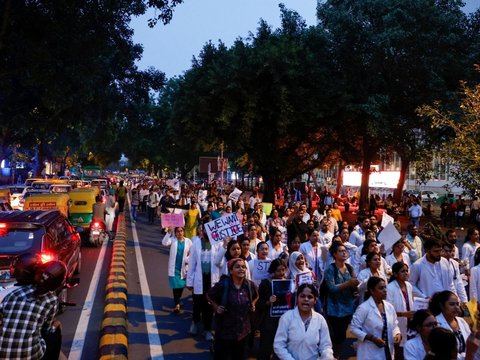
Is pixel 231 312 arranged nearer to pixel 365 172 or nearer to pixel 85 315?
pixel 85 315

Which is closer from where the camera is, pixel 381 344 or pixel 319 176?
pixel 381 344

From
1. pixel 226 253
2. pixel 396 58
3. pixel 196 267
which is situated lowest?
pixel 196 267

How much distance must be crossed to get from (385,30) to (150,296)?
20.0m

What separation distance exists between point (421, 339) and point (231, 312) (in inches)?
79.8

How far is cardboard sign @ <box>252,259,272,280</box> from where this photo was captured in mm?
7043

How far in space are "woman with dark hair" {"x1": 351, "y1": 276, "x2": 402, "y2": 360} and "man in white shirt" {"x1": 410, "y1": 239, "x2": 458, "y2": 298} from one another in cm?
191

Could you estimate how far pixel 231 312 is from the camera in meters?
5.46

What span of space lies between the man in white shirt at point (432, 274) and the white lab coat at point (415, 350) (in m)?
2.81

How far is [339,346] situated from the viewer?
646 cm

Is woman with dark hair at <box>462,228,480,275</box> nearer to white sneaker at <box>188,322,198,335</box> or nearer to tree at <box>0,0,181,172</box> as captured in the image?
white sneaker at <box>188,322,198,335</box>

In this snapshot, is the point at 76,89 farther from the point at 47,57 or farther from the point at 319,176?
the point at 319,176

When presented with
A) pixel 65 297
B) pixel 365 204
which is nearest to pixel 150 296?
pixel 65 297

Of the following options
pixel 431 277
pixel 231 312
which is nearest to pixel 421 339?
pixel 231 312

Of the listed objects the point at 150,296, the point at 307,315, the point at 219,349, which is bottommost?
the point at 150,296
